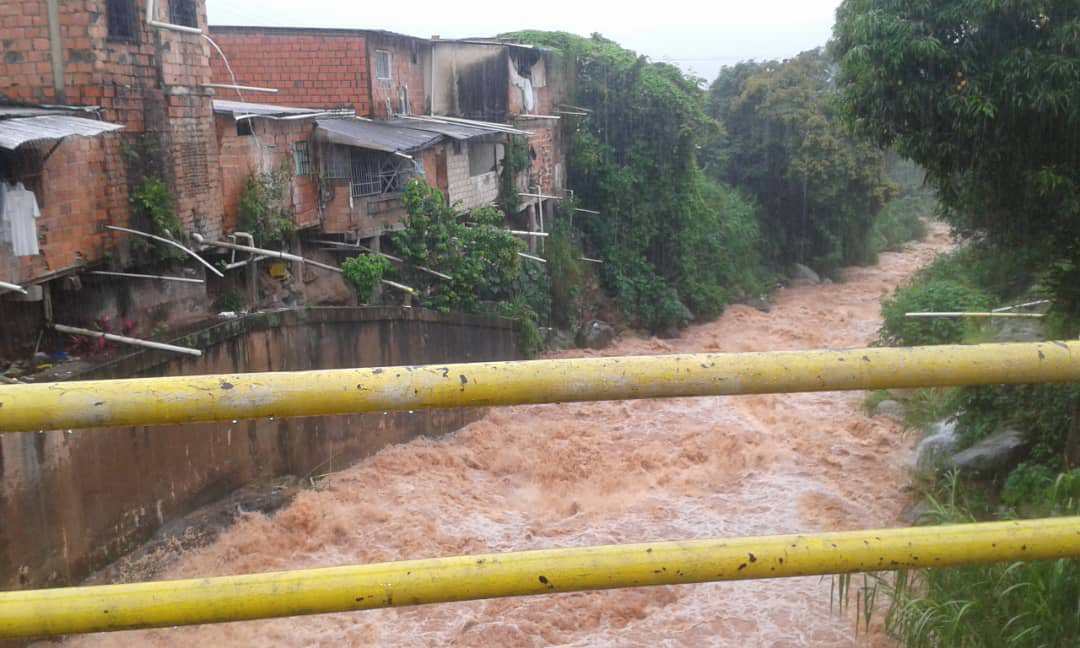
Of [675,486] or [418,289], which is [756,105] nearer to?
[418,289]

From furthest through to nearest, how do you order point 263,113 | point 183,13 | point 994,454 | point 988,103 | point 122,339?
point 263,113
point 183,13
point 994,454
point 122,339
point 988,103

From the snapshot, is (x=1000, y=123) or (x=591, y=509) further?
(x=591, y=509)

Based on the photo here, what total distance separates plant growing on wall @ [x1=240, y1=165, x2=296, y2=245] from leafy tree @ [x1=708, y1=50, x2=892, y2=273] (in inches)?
666

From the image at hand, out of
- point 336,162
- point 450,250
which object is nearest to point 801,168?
point 450,250

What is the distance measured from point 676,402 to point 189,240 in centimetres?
848

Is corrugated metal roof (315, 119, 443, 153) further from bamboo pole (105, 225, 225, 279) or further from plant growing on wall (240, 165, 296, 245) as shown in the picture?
bamboo pole (105, 225, 225, 279)

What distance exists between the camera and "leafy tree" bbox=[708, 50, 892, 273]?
87.5 ft

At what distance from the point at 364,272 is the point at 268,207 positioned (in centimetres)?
167

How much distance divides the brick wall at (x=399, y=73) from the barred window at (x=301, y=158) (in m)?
3.18

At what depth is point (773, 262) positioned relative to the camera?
92.2ft

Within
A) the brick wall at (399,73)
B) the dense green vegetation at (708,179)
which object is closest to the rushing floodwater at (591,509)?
the brick wall at (399,73)

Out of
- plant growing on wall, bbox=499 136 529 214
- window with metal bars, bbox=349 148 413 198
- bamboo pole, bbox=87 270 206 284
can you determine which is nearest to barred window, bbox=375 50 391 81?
window with metal bars, bbox=349 148 413 198

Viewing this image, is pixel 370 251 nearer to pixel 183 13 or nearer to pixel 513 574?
pixel 183 13

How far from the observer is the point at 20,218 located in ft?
29.6
